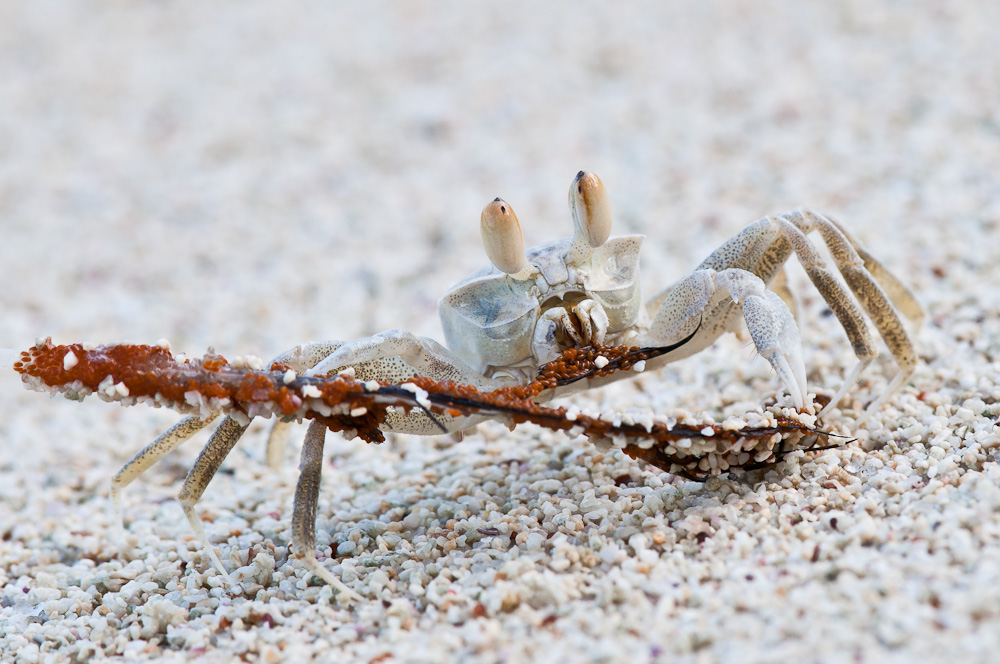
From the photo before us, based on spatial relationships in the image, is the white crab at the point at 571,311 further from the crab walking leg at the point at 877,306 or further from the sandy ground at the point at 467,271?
the sandy ground at the point at 467,271

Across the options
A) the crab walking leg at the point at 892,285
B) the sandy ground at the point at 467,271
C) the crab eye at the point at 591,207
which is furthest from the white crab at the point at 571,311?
the sandy ground at the point at 467,271

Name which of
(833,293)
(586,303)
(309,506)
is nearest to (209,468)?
(309,506)

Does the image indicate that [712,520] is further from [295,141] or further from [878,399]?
[295,141]

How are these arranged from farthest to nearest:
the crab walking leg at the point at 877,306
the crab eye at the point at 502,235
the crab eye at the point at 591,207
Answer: the crab walking leg at the point at 877,306 < the crab eye at the point at 591,207 < the crab eye at the point at 502,235

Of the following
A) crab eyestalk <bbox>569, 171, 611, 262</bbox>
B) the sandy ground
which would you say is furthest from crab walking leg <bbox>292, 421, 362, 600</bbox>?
crab eyestalk <bbox>569, 171, 611, 262</bbox>

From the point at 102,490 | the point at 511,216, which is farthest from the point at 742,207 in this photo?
the point at 102,490

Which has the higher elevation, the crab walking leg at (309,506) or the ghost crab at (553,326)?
the ghost crab at (553,326)

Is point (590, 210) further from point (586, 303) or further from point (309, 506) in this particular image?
point (309, 506)
